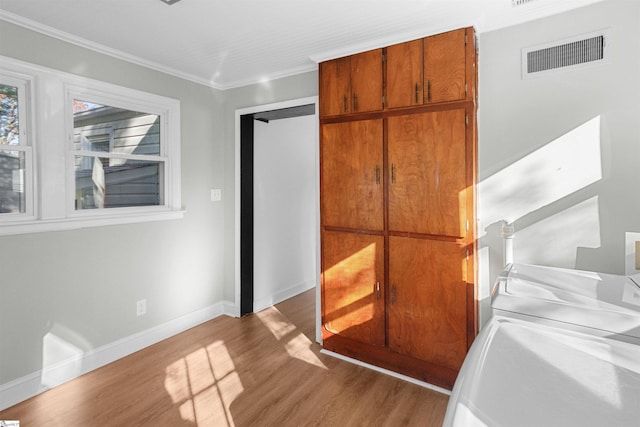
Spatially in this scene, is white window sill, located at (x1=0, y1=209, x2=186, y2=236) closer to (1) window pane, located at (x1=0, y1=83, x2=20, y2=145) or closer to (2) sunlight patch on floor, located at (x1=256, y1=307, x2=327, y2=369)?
(1) window pane, located at (x1=0, y1=83, x2=20, y2=145)

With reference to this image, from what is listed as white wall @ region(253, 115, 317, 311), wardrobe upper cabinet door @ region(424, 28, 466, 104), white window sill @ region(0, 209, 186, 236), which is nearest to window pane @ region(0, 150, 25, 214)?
white window sill @ region(0, 209, 186, 236)

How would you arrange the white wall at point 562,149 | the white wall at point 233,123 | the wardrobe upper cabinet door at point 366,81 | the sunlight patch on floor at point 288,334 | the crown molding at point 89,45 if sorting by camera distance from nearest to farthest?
the white wall at point 562,149 → the crown molding at point 89,45 → the wardrobe upper cabinet door at point 366,81 → the sunlight patch on floor at point 288,334 → the white wall at point 233,123

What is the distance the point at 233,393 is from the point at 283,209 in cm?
225

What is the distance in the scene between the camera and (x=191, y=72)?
3.23m

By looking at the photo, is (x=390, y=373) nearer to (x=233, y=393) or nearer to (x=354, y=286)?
(x=354, y=286)

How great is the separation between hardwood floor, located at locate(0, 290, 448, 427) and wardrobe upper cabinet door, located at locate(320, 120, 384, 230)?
113cm

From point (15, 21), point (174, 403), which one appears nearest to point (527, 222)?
point (174, 403)

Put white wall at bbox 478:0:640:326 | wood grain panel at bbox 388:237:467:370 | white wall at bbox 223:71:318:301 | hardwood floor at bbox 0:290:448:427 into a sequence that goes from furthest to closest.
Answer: white wall at bbox 223:71:318:301 < wood grain panel at bbox 388:237:467:370 < hardwood floor at bbox 0:290:448:427 < white wall at bbox 478:0:640:326

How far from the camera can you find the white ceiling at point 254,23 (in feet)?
6.73

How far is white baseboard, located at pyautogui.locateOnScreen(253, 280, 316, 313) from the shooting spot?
151 inches

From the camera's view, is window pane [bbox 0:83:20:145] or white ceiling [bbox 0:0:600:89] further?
window pane [bbox 0:83:20:145]

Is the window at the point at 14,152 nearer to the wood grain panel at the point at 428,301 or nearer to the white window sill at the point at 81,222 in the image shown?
the white window sill at the point at 81,222

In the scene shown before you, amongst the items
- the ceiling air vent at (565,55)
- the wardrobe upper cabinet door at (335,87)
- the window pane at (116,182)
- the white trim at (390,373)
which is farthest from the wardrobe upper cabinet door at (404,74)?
the window pane at (116,182)

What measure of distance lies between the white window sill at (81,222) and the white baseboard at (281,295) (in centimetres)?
131
